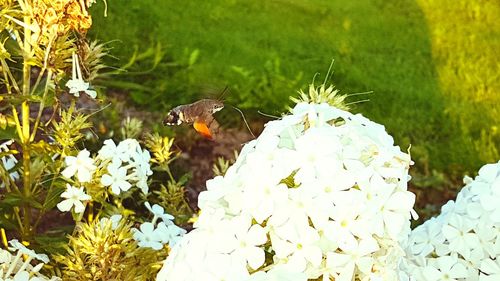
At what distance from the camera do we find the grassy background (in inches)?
145

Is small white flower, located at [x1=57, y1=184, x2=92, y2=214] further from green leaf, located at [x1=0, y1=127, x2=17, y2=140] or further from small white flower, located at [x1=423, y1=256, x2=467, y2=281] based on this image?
small white flower, located at [x1=423, y1=256, x2=467, y2=281]

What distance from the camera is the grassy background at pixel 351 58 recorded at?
145 inches

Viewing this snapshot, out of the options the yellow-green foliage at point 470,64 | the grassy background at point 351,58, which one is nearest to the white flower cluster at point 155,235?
the grassy background at point 351,58

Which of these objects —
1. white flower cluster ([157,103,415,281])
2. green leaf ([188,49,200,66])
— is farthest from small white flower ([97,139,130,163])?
green leaf ([188,49,200,66])

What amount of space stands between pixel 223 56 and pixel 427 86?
3.03 ft

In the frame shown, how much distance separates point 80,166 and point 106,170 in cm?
9

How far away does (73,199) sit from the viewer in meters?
1.74

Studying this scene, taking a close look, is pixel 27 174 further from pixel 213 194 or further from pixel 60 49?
pixel 213 194

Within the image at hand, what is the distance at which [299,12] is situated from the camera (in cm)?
434

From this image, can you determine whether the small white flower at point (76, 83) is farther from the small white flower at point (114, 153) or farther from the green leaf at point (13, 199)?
the green leaf at point (13, 199)

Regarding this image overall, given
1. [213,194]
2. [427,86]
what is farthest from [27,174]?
[427,86]

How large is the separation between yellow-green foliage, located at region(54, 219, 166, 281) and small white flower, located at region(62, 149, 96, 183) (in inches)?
4.5

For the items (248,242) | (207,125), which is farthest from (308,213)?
(207,125)

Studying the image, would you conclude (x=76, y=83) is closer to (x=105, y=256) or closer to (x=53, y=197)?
(x=53, y=197)
